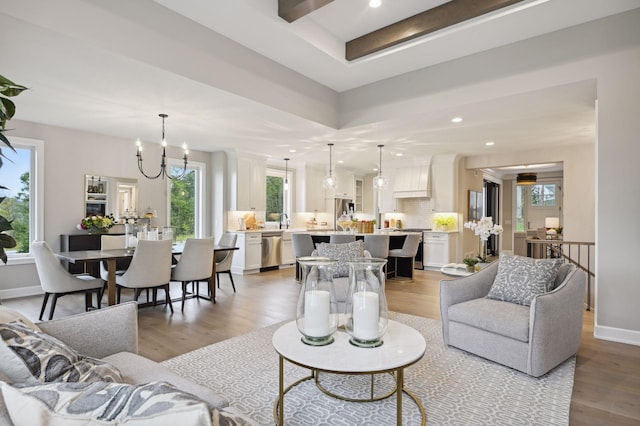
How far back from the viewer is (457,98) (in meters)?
4.32

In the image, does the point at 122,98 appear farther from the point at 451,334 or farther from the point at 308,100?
the point at 451,334

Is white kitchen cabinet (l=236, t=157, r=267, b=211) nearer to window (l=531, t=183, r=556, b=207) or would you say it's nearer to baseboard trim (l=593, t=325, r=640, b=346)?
baseboard trim (l=593, t=325, r=640, b=346)

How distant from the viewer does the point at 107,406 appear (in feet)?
2.52

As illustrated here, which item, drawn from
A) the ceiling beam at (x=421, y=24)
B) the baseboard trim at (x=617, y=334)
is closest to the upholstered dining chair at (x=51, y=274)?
the ceiling beam at (x=421, y=24)

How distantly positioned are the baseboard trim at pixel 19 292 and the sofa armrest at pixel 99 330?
4.63 meters

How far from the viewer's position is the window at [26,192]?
5.30 metres

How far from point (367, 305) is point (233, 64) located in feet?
10.7

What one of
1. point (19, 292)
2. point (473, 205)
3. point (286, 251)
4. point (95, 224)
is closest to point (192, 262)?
point (95, 224)

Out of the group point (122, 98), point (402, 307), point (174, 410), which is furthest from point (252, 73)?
point (174, 410)

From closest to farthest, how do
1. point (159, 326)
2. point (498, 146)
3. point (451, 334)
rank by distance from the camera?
point (451, 334) < point (159, 326) < point (498, 146)

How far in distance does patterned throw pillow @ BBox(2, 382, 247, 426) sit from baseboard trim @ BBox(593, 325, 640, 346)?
4060 millimetres

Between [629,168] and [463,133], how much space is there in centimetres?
272

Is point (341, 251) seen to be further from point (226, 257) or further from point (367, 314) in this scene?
point (367, 314)

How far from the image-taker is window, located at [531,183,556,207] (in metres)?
11.3
